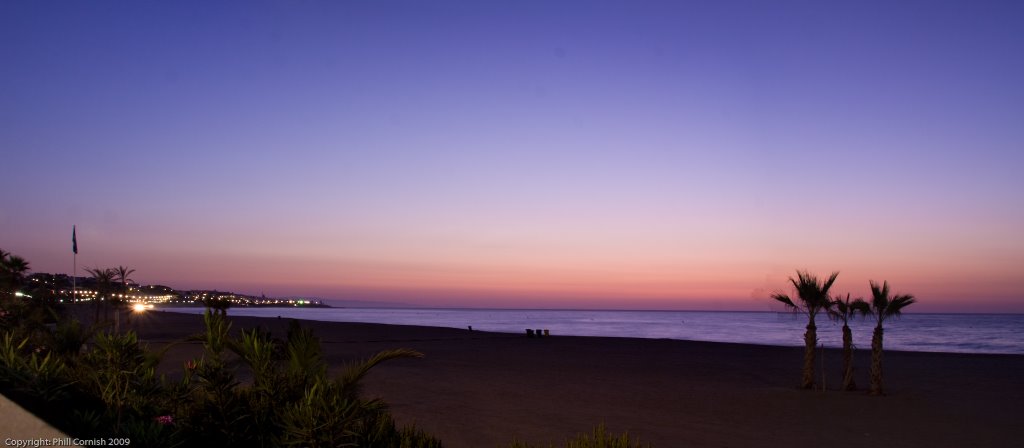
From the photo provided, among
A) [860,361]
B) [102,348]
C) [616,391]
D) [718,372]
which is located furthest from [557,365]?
[102,348]

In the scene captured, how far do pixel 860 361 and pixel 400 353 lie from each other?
92.6 ft

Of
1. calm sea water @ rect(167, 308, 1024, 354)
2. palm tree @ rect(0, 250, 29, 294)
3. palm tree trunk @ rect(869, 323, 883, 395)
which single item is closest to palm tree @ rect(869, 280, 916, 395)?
palm tree trunk @ rect(869, 323, 883, 395)

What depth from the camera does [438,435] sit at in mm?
12688

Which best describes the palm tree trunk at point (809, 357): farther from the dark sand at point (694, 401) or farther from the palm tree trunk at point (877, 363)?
the palm tree trunk at point (877, 363)

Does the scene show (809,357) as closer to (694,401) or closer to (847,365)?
(847,365)

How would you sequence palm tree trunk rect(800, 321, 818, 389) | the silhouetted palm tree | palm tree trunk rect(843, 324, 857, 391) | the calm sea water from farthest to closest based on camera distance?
the calm sea water < palm tree trunk rect(800, 321, 818, 389) < palm tree trunk rect(843, 324, 857, 391) < the silhouetted palm tree

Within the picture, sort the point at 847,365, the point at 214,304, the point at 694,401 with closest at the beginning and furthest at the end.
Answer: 1. the point at 214,304
2. the point at 694,401
3. the point at 847,365

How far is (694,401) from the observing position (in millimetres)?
18016

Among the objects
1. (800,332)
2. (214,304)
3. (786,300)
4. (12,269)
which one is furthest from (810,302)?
(800,332)

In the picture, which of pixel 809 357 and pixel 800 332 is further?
pixel 800 332

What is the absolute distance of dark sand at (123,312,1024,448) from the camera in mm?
13391

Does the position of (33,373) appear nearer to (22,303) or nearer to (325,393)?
(325,393)

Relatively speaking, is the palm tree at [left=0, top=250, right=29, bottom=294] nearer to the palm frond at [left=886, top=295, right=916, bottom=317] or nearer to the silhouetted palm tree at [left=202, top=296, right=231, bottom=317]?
the silhouetted palm tree at [left=202, top=296, right=231, bottom=317]

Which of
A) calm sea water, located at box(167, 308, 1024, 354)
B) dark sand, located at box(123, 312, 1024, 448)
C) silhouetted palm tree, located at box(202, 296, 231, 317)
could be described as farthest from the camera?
calm sea water, located at box(167, 308, 1024, 354)
